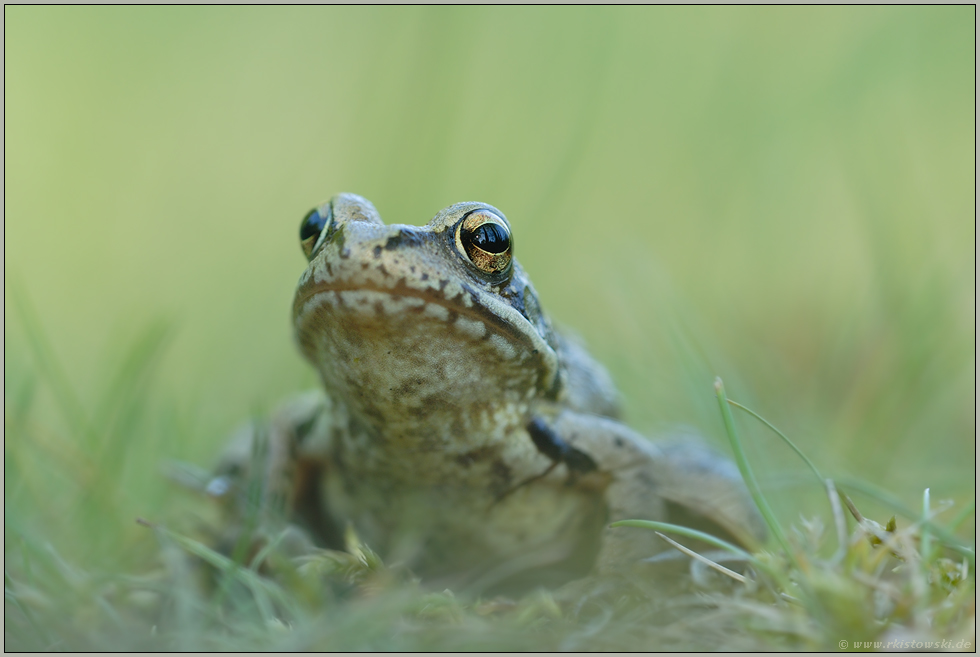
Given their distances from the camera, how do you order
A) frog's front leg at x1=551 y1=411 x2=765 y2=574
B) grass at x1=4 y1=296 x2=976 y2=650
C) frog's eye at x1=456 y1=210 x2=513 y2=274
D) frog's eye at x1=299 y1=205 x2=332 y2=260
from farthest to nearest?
frog's front leg at x1=551 y1=411 x2=765 y2=574 < frog's eye at x1=299 y1=205 x2=332 y2=260 < frog's eye at x1=456 y1=210 x2=513 y2=274 < grass at x1=4 y1=296 x2=976 y2=650

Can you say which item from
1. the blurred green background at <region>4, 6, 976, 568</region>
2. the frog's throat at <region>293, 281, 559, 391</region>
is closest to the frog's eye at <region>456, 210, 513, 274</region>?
the frog's throat at <region>293, 281, 559, 391</region>

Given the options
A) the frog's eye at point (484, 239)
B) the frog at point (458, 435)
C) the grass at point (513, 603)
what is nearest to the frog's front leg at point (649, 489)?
the frog at point (458, 435)

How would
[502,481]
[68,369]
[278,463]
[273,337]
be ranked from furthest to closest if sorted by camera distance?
[68,369] → [273,337] → [278,463] → [502,481]

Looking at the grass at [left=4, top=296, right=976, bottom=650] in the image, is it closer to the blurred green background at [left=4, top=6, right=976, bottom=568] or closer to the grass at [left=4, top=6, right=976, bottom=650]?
the grass at [left=4, top=6, right=976, bottom=650]

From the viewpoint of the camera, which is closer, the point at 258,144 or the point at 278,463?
the point at 278,463

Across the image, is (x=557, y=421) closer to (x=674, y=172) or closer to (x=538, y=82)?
(x=538, y=82)

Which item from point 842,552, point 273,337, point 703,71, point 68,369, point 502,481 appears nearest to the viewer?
point 842,552

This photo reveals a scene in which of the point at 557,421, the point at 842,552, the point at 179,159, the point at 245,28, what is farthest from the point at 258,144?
the point at 842,552

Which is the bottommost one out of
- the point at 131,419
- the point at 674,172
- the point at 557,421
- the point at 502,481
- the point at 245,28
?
the point at 502,481

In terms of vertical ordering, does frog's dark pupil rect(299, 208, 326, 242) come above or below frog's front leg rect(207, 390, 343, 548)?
above
